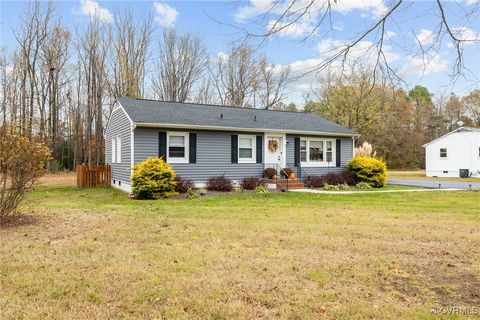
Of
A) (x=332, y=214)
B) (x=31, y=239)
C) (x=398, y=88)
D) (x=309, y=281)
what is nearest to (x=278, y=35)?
(x=398, y=88)

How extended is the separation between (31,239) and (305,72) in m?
5.19

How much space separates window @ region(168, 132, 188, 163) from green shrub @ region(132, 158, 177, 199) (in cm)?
162

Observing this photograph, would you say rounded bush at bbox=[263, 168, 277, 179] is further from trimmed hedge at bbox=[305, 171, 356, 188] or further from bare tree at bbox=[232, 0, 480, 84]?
bare tree at bbox=[232, 0, 480, 84]

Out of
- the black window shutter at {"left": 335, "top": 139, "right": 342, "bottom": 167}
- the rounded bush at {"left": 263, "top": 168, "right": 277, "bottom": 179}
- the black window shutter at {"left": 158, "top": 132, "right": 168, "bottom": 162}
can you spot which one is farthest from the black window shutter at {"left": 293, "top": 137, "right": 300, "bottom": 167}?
the black window shutter at {"left": 158, "top": 132, "right": 168, "bottom": 162}

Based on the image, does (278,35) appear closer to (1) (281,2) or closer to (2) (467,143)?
(1) (281,2)

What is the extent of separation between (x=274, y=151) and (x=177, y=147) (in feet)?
15.9

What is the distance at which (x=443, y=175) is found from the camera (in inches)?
1112

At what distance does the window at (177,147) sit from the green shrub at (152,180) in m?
1.62

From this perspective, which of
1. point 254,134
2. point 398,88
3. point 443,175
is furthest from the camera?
point 443,175

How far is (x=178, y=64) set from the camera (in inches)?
1216

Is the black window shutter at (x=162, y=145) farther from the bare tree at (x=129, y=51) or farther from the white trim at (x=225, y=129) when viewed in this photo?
the bare tree at (x=129, y=51)

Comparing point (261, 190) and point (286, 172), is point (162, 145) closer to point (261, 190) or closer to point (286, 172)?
point (261, 190)

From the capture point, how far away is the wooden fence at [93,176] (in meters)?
17.3

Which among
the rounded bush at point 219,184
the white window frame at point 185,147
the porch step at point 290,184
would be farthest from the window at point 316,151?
the white window frame at point 185,147
